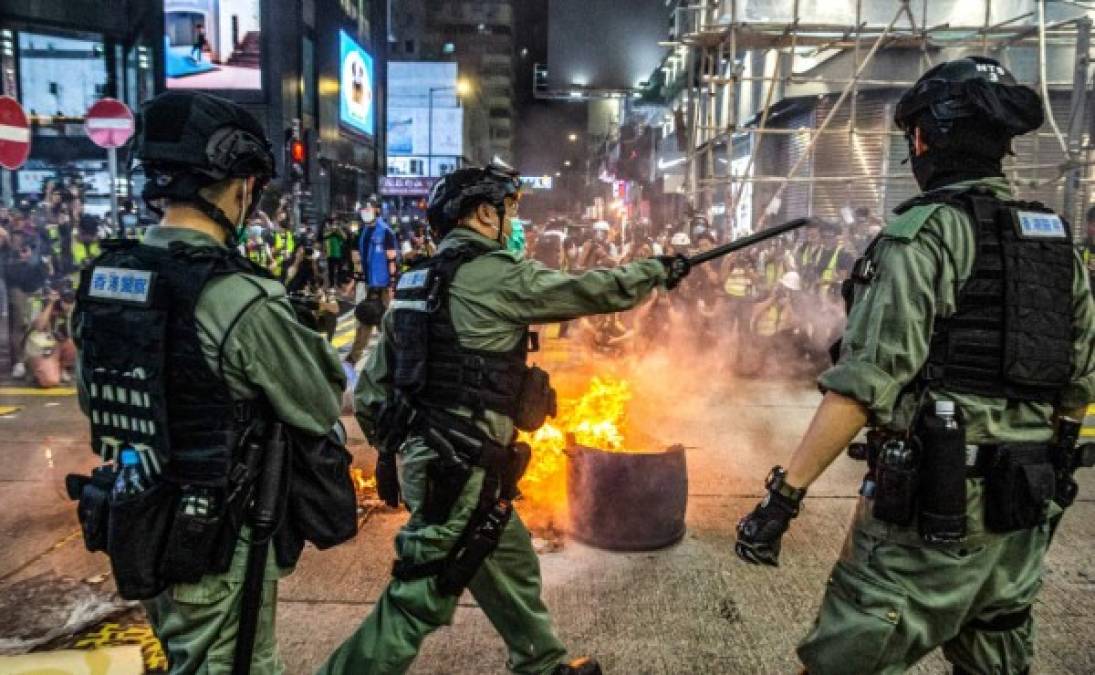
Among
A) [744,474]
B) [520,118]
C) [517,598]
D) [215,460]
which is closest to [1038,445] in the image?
[517,598]

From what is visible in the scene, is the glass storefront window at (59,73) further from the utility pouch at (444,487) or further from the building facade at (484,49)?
the building facade at (484,49)

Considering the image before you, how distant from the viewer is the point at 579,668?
2965 millimetres

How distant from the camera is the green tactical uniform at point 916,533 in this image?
6.56 feet

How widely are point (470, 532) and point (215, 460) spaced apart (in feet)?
3.15

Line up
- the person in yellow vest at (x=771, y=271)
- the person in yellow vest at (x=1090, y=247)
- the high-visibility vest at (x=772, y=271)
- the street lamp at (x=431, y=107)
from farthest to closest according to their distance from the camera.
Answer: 1. the street lamp at (x=431, y=107)
2. the high-visibility vest at (x=772, y=271)
3. the person in yellow vest at (x=771, y=271)
4. the person in yellow vest at (x=1090, y=247)

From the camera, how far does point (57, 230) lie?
38.0ft

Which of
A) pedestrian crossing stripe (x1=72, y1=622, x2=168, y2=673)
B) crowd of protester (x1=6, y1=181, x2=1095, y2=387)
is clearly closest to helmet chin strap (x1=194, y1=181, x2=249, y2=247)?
pedestrian crossing stripe (x1=72, y1=622, x2=168, y2=673)

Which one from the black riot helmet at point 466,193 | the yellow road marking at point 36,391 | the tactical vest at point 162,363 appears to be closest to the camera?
the tactical vest at point 162,363

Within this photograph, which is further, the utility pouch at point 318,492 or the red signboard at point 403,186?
the red signboard at point 403,186

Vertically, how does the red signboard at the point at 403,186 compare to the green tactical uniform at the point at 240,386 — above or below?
above

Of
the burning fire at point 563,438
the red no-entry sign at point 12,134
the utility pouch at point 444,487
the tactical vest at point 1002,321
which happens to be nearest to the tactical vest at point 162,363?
the utility pouch at point 444,487

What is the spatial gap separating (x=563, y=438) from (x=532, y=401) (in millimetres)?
2162

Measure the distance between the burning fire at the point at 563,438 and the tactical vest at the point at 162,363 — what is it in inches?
105

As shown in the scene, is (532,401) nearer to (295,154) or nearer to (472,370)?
(472,370)
